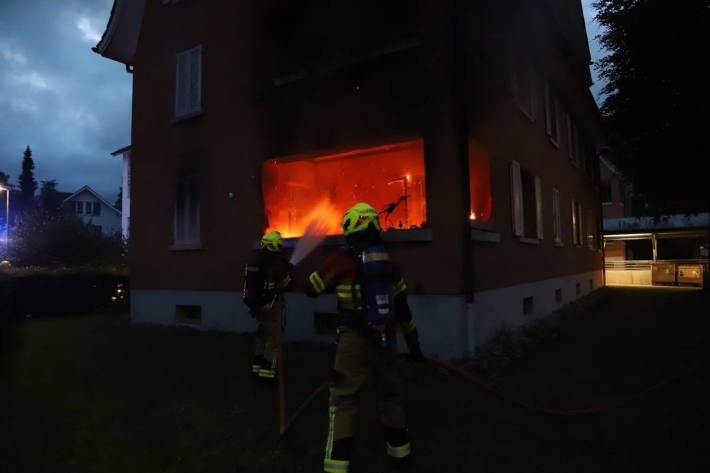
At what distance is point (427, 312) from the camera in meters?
6.19

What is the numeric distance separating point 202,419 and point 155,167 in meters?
7.12

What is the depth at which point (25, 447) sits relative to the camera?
3.61 meters

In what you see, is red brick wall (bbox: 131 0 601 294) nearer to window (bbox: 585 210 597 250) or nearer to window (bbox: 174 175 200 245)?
window (bbox: 174 175 200 245)

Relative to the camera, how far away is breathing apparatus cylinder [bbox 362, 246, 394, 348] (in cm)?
309

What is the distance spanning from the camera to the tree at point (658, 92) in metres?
7.07

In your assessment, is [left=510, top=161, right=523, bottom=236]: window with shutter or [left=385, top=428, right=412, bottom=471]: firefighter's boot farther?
[left=510, top=161, right=523, bottom=236]: window with shutter

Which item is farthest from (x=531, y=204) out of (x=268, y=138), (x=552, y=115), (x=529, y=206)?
(x=268, y=138)

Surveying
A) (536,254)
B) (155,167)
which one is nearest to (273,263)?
(155,167)

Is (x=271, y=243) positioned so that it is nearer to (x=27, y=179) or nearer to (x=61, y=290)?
(x=61, y=290)

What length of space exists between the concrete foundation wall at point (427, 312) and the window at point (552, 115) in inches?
155

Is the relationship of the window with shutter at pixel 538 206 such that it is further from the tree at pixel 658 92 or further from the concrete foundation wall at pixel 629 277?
the concrete foundation wall at pixel 629 277

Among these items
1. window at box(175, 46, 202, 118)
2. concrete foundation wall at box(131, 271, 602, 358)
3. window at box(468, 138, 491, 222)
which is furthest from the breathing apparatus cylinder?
window at box(175, 46, 202, 118)

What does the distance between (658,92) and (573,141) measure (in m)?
6.26

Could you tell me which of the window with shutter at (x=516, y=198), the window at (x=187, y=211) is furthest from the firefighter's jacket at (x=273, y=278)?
the window with shutter at (x=516, y=198)
